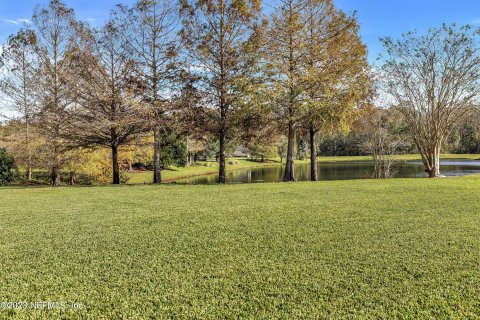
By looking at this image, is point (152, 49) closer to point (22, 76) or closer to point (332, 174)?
point (22, 76)

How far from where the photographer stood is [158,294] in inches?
132

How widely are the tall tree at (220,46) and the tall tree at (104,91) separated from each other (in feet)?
11.1

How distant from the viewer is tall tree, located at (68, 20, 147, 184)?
53.7 ft

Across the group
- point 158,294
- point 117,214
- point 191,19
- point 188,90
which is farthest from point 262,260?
point 191,19

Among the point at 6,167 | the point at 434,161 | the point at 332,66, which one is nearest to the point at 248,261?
the point at 332,66

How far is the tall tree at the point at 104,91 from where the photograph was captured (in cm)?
1636

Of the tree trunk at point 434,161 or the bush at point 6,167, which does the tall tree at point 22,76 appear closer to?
the bush at point 6,167

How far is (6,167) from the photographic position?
68.9ft

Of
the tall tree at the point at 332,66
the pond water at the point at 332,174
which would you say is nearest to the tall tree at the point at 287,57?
the tall tree at the point at 332,66

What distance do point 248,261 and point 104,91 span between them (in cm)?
1501

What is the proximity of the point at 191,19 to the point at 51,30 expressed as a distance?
8094mm

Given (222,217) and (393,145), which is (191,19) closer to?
(222,217)

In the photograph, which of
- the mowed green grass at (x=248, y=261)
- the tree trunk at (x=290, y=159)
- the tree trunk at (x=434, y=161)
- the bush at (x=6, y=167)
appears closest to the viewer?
the mowed green grass at (x=248, y=261)

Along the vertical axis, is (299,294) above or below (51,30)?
below
